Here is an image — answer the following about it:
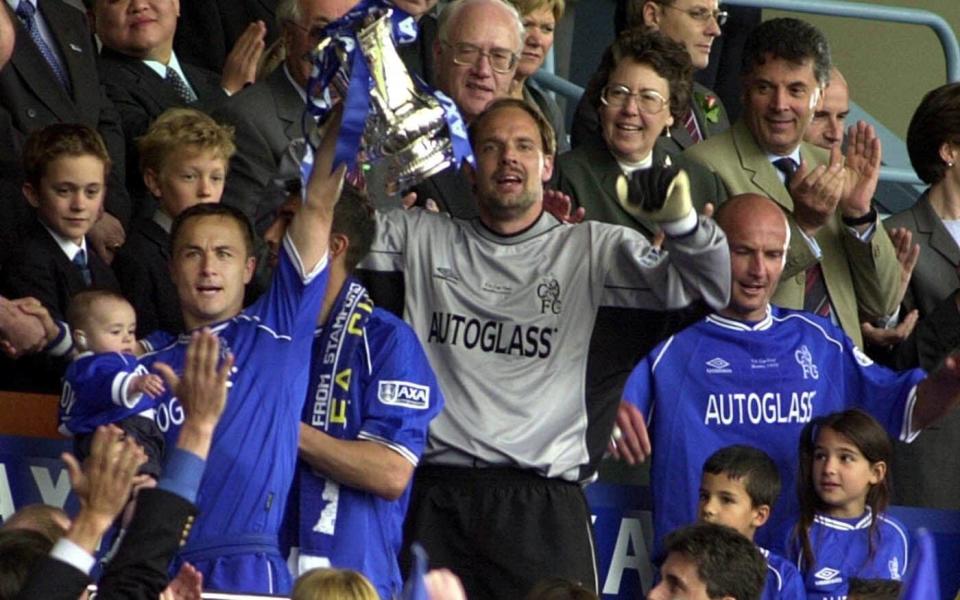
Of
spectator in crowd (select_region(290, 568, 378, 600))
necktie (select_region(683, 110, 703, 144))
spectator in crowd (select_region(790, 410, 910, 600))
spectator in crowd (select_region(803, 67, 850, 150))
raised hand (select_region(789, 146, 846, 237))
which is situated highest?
spectator in crowd (select_region(803, 67, 850, 150))

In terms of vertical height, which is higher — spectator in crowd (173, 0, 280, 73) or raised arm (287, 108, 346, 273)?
spectator in crowd (173, 0, 280, 73)

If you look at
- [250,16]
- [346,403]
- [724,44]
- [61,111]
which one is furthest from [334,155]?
[724,44]

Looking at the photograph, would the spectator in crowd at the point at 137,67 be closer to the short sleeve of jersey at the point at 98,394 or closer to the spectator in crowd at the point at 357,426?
the spectator in crowd at the point at 357,426

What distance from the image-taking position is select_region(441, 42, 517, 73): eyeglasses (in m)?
8.25

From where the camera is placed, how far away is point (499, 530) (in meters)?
7.38

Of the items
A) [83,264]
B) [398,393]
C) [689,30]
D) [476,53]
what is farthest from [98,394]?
[689,30]

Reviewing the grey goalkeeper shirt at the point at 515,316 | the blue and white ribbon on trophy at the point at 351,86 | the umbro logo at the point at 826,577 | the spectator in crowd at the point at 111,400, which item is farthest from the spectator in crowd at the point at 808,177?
the spectator in crowd at the point at 111,400

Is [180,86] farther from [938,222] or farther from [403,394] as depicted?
[938,222]

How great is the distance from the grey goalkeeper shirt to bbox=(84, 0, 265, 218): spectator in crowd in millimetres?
1666

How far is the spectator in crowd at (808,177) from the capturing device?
344 inches

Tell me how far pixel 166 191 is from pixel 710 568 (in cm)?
237

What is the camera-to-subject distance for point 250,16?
33.6ft

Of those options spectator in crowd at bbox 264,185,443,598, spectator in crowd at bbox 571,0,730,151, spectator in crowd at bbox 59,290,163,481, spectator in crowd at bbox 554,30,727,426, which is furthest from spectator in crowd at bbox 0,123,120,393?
spectator in crowd at bbox 571,0,730,151

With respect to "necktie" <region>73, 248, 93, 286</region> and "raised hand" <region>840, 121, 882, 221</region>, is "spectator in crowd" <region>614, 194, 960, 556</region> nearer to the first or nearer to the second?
"raised hand" <region>840, 121, 882, 221</region>
